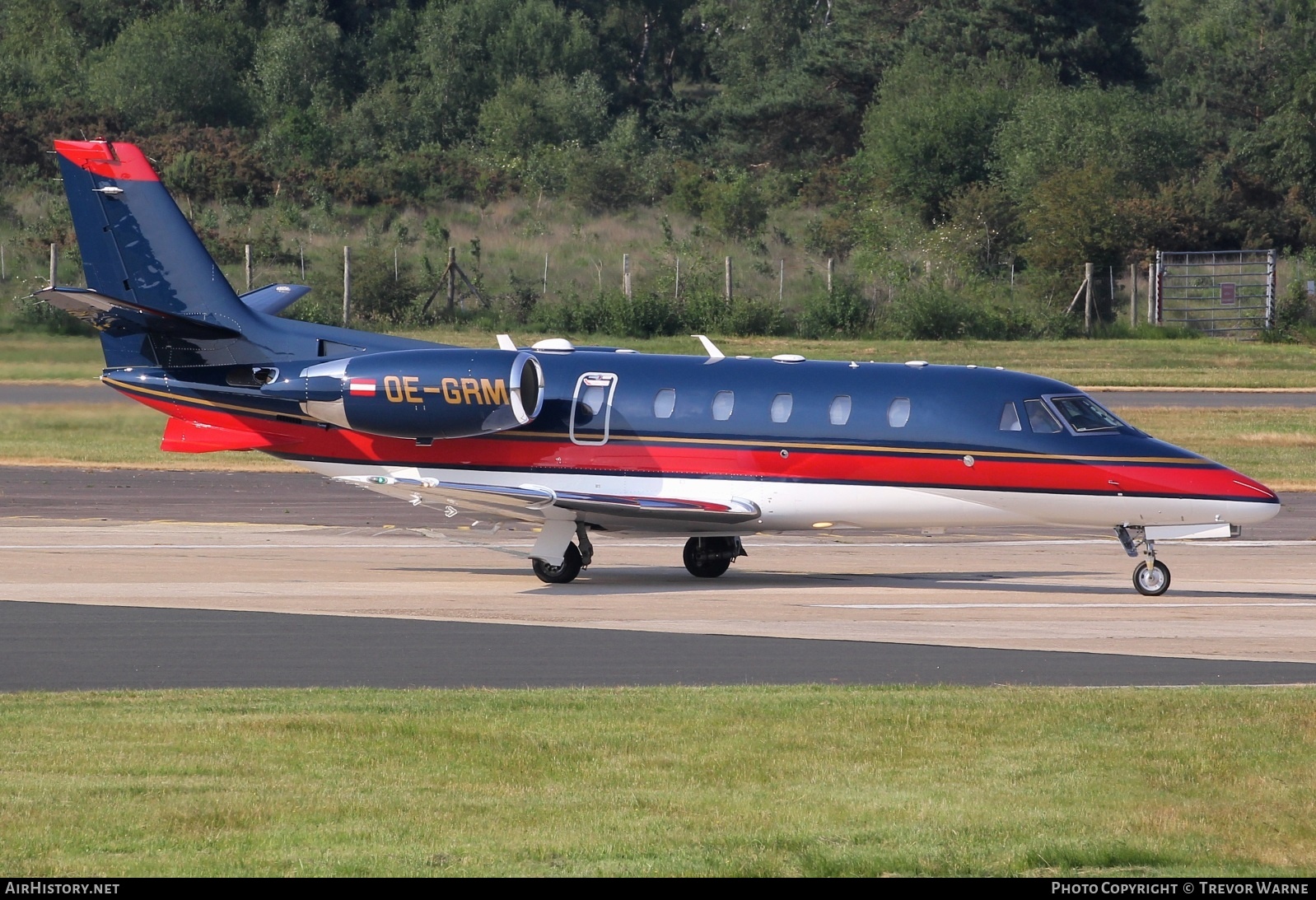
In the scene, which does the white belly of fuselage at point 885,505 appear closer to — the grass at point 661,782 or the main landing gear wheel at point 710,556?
the main landing gear wheel at point 710,556

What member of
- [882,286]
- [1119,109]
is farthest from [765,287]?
[1119,109]

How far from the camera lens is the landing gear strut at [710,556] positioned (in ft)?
72.5

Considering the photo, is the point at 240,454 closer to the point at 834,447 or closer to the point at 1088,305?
the point at 834,447

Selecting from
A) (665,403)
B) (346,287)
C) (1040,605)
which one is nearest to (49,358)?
(665,403)

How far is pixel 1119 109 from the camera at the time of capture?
248 ft

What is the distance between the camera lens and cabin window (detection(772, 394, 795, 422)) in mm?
20922

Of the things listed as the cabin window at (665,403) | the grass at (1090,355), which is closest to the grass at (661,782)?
the cabin window at (665,403)

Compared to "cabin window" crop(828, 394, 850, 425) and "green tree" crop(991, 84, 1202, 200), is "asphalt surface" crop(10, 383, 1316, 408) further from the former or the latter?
"green tree" crop(991, 84, 1202, 200)

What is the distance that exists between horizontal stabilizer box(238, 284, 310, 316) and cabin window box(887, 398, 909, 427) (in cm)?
900

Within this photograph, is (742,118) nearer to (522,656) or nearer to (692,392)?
(692,392)

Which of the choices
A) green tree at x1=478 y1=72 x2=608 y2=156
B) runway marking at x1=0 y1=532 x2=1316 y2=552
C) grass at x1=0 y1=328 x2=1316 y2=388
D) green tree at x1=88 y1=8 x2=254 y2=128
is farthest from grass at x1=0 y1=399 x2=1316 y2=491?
green tree at x1=478 y1=72 x2=608 y2=156

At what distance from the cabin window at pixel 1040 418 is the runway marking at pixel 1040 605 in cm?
217

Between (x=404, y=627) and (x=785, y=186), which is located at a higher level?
(x=785, y=186)

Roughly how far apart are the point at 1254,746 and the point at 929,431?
935 centimetres
